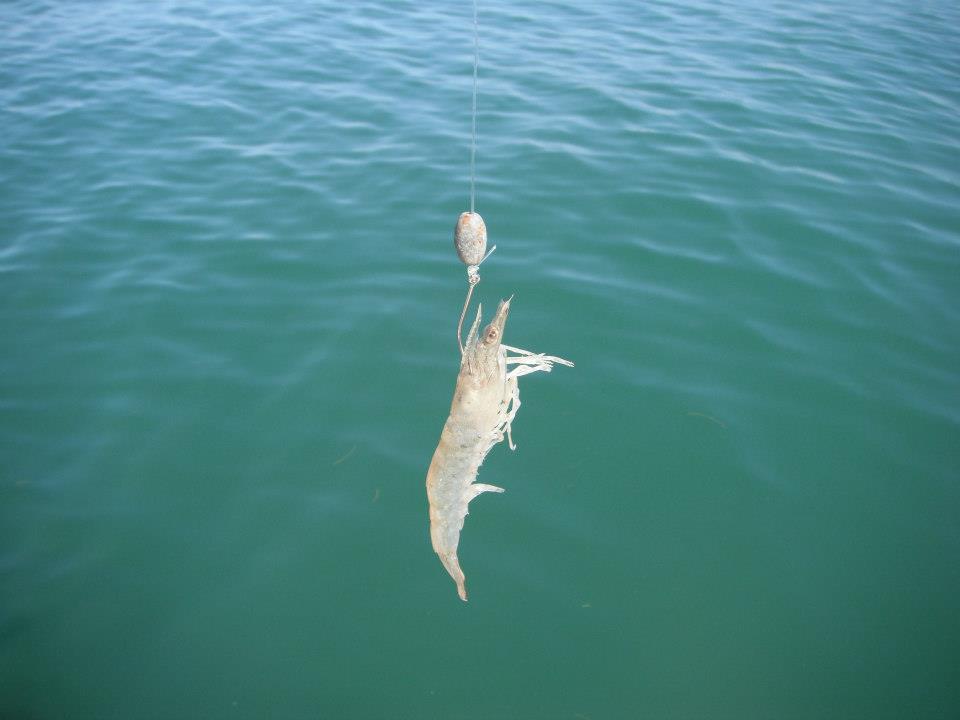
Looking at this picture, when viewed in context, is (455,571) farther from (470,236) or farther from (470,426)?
(470,236)

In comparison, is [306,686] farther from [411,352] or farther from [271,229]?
[271,229]

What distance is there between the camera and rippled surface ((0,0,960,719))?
464 cm

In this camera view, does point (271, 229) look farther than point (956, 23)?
No

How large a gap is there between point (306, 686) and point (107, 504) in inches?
94.4

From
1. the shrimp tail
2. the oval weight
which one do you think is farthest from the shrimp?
the oval weight

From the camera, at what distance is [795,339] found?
22.2ft

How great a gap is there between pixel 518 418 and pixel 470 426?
1.43 m

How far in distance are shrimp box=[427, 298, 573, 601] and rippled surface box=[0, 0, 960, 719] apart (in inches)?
11.2

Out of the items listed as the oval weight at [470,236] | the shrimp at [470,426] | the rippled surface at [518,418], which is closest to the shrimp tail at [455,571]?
the shrimp at [470,426]

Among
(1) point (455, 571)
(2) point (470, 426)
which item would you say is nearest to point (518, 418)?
(2) point (470, 426)

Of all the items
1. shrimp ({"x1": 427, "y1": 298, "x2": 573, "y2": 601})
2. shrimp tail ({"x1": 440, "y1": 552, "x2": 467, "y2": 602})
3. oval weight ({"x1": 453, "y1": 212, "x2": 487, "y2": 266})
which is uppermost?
oval weight ({"x1": 453, "y1": 212, "x2": 487, "y2": 266})

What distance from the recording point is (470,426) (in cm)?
474

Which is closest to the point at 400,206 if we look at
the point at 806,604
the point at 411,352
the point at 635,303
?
the point at 411,352

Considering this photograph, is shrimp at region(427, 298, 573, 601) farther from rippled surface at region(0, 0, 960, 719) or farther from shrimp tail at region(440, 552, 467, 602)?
rippled surface at region(0, 0, 960, 719)
